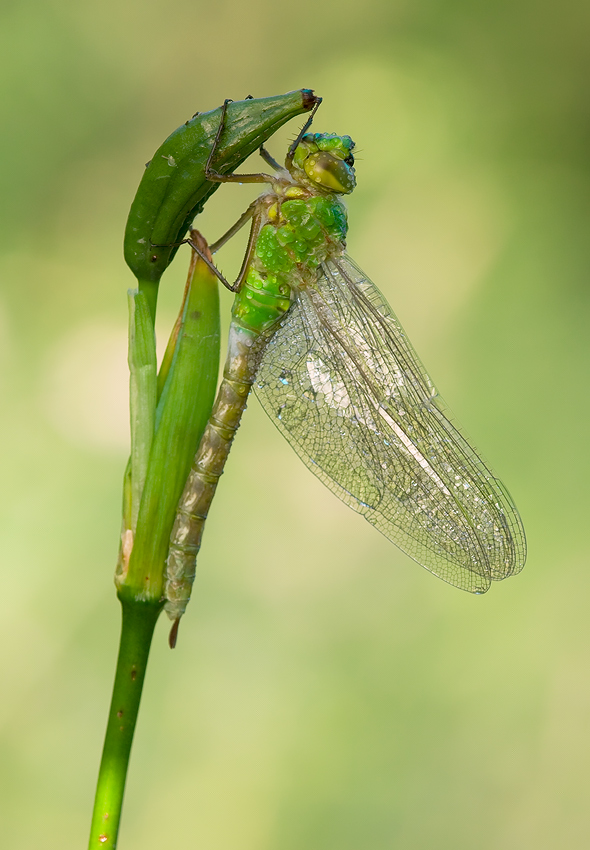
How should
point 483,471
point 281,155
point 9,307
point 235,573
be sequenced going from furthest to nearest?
point 281,155, point 9,307, point 235,573, point 483,471

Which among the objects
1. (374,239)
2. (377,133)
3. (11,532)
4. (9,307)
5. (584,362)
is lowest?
(11,532)

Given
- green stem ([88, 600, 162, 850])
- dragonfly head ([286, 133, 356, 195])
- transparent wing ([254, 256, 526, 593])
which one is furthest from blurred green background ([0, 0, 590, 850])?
dragonfly head ([286, 133, 356, 195])

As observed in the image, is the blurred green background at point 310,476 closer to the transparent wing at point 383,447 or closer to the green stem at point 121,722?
the transparent wing at point 383,447

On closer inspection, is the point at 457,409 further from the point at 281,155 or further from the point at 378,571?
the point at 281,155

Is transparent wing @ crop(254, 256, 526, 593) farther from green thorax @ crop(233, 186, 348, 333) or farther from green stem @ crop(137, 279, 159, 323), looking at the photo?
green stem @ crop(137, 279, 159, 323)

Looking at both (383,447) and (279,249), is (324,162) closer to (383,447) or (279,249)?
(279,249)

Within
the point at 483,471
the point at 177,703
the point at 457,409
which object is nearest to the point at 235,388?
the point at 483,471

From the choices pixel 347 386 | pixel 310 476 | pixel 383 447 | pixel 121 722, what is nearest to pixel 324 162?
pixel 347 386

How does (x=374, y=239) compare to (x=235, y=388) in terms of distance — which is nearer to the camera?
(x=235, y=388)
